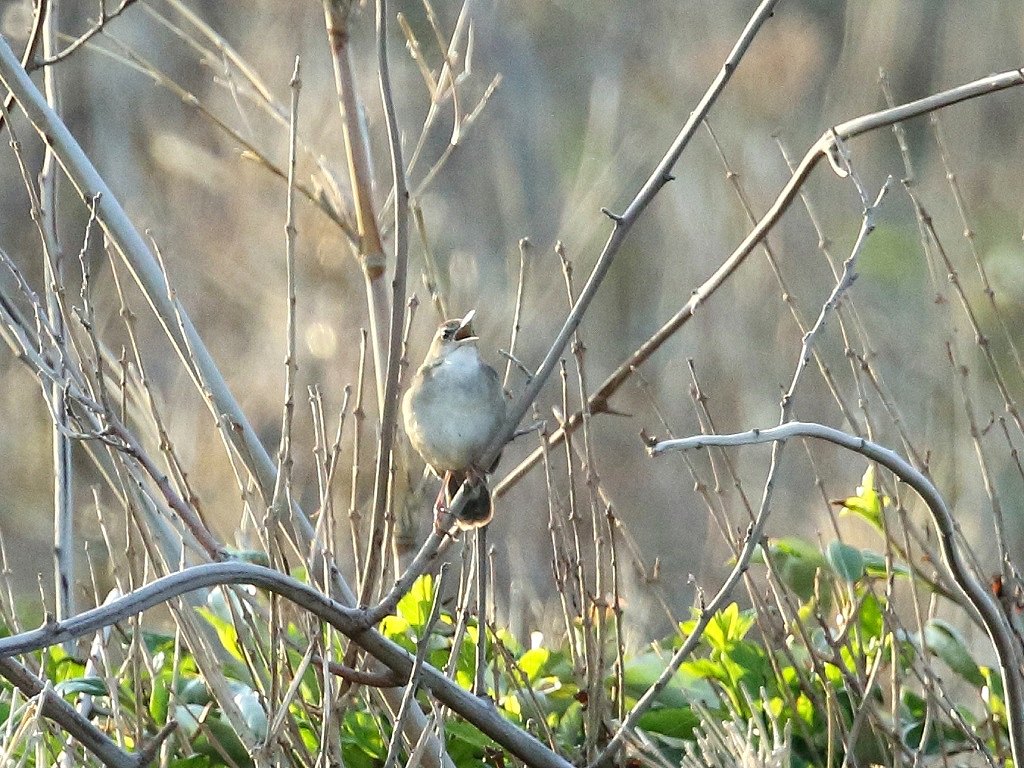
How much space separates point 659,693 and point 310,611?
76 cm

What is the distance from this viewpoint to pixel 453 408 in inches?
128

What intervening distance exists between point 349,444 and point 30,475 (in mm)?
3925

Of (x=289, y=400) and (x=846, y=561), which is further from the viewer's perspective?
(x=846, y=561)

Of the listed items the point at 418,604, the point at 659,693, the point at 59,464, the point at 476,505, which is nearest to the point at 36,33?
the point at 59,464

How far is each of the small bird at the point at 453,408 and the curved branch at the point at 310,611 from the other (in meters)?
0.67

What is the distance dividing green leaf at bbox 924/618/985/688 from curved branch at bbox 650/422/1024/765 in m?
0.49

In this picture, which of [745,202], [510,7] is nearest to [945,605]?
[745,202]

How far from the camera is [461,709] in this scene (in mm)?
2443

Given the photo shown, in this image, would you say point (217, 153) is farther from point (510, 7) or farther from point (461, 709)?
point (461, 709)

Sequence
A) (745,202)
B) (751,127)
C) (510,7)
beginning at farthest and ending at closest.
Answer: (510,7), (751,127), (745,202)

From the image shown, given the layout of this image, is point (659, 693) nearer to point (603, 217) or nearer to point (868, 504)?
point (868, 504)

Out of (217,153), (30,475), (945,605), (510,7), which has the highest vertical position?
(510,7)

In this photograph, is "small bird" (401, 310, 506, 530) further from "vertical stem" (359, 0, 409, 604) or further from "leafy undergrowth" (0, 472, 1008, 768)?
"vertical stem" (359, 0, 409, 604)

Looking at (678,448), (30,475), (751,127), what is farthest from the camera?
(751,127)
